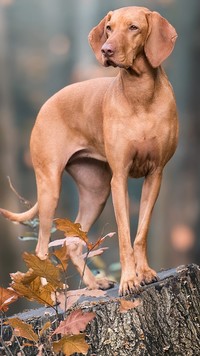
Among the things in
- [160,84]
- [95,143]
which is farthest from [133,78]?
[95,143]

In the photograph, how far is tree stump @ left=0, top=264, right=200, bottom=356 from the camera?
403 cm

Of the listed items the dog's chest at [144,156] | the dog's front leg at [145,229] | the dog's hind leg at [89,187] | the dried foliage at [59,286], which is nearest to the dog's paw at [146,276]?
the dog's front leg at [145,229]

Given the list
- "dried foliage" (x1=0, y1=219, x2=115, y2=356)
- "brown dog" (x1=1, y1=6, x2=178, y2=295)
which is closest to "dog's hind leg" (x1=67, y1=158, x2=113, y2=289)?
"brown dog" (x1=1, y1=6, x2=178, y2=295)

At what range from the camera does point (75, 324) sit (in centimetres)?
329

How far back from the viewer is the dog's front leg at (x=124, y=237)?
Answer: 418 cm

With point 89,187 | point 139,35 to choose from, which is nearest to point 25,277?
point 139,35

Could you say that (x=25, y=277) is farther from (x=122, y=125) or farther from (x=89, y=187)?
(x=89, y=187)

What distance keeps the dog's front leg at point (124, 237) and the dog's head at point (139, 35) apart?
0.57m

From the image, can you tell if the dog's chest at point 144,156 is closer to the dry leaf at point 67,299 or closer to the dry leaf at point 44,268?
the dry leaf at point 67,299

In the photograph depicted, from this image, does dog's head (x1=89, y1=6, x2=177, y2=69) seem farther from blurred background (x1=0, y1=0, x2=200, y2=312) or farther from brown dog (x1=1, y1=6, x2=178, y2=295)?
blurred background (x1=0, y1=0, x2=200, y2=312)

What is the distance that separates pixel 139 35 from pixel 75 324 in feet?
4.65

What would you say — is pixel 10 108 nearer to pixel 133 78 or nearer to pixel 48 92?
pixel 48 92

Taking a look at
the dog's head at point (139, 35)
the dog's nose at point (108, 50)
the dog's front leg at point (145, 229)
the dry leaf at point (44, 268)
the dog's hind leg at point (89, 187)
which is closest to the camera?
the dry leaf at point (44, 268)

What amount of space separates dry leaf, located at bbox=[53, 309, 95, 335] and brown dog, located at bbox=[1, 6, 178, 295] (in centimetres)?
88
